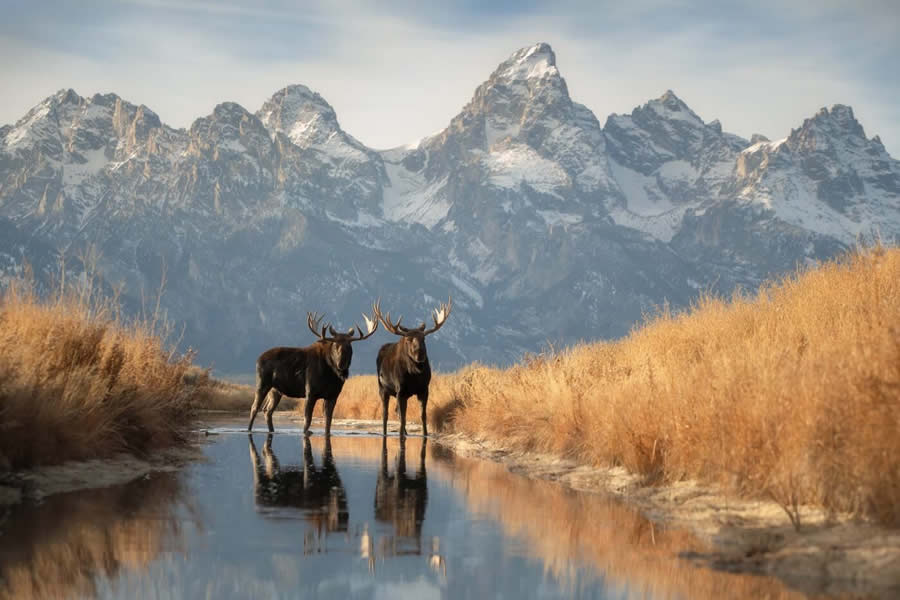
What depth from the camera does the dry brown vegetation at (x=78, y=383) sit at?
1335 centimetres

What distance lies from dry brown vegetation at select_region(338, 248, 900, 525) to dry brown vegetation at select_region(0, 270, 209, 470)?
7.29m

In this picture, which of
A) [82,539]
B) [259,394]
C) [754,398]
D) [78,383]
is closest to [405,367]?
[259,394]

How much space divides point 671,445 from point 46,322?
9538 mm

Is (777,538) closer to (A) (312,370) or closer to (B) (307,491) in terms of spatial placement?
(B) (307,491)

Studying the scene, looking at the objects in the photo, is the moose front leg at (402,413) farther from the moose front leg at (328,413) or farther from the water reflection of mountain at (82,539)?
the water reflection of mountain at (82,539)

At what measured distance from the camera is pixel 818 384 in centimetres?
1151

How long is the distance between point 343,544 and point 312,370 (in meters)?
18.2

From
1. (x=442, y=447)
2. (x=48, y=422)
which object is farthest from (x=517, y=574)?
(x=442, y=447)

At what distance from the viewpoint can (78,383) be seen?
15148 millimetres

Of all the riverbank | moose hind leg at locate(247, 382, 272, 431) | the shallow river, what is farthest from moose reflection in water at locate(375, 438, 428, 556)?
moose hind leg at locate(247, 382, 272, 431)

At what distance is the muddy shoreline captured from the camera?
9.03 m

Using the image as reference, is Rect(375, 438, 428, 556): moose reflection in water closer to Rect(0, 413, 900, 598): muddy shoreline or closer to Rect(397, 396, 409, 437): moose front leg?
Rect(0, 413, 900, 598): muddy shoreline

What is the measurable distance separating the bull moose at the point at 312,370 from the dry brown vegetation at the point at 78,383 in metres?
5.80

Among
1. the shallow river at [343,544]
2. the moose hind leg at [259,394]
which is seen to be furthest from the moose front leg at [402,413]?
the shallow river at [343,544]
